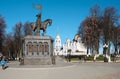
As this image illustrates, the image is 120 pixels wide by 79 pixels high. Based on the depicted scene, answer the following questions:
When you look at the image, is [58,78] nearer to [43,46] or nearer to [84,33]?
[43,46]

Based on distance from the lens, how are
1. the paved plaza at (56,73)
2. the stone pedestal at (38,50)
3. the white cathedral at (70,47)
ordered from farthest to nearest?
the white cathedral at (70,47) < the stone pedestal at (38,50) < the paved plaza at (56,73)

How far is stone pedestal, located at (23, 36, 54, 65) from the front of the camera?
125 ft

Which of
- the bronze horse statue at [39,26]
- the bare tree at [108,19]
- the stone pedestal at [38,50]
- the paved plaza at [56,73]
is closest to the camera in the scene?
the paved plaza at [56,73]

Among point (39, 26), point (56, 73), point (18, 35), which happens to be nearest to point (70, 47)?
point (18, 35)

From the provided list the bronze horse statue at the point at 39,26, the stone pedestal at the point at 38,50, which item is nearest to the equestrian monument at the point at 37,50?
the stone pedestal at the point at 38,50

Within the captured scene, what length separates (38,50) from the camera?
38594mm

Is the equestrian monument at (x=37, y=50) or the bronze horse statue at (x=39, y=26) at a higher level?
the bronze horse statue at (x=39, y=26)

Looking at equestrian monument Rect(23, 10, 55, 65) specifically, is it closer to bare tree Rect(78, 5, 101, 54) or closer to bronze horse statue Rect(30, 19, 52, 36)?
bronze horse statue Rect(30, 19, 52, 36)

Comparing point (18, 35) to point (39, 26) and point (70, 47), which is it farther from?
point (70, 47)

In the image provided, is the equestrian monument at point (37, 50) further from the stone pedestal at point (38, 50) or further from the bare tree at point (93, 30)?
the bare tree at point (93, 30)

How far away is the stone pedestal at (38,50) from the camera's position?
38000mm

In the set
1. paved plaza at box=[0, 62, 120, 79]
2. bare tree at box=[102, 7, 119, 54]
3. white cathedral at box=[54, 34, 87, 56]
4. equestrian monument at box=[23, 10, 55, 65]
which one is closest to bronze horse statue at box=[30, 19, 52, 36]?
equestrian monument at box=[23, 10, 55, 65]

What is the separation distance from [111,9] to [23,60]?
37560mm

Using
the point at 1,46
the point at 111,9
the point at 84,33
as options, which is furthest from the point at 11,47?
the point at 111,9
